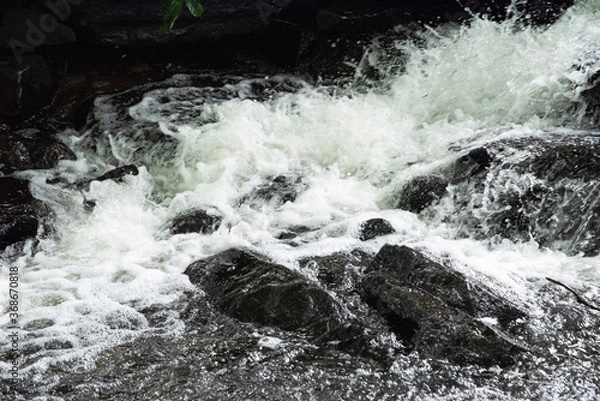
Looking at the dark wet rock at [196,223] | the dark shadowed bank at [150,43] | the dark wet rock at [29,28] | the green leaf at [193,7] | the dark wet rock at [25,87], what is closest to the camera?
the green leaf at [193,7]

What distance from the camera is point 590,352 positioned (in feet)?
13.3

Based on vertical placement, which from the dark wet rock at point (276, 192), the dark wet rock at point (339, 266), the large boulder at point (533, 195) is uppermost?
the large boulder at point (533, 195)

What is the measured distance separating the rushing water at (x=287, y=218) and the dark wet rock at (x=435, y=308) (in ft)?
0.42

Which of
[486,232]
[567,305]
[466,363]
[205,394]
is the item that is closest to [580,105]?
[486,232]

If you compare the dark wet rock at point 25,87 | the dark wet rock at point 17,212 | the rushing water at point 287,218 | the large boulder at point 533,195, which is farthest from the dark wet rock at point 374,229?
the dark wet rock at point 25,87

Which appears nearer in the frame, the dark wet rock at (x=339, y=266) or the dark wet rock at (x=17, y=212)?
the dark wet rock at (x=339, y=266)

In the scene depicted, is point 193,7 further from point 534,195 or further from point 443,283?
point 534,195

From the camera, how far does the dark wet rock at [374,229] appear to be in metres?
5.77

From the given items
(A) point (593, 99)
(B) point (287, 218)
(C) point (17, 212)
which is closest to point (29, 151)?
(C) point (17, 212)

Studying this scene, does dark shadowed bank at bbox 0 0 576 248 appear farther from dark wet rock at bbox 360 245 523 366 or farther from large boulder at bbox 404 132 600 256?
dark wet rock at bbox 360 245 523 366

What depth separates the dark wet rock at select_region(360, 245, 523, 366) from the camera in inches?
156

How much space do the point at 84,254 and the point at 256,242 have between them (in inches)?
59.8

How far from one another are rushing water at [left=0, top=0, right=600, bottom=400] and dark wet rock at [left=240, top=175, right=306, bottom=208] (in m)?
0.06

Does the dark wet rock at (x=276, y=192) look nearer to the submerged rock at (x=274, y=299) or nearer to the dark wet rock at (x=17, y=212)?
the submerged rock at (x=274, y=299)
